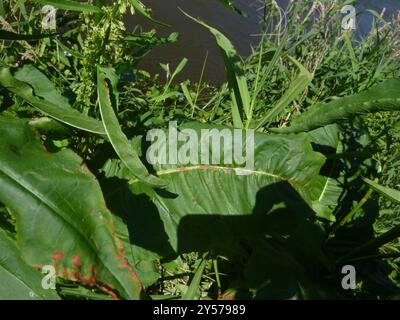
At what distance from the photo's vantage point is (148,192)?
1.51 meters

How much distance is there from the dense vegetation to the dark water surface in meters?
1.63

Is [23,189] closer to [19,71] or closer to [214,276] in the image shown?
[19,71]

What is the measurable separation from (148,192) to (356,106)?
0.72 m

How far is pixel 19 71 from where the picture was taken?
5.17ft

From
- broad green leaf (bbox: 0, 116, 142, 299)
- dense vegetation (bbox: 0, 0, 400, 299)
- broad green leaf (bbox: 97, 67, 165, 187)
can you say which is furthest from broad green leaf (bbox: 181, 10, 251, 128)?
broad green leaf (bbox: 0, 116, 142, 299)

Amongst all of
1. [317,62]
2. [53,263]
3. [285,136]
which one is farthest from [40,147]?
[317,62]

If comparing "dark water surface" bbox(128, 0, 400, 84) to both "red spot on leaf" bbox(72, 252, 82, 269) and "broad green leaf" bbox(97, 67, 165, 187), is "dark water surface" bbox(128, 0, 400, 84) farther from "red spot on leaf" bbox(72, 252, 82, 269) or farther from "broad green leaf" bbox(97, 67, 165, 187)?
"red spot on leaf" bbox(72, 252, 82, 269)

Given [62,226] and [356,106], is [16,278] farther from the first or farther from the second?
[356,106]

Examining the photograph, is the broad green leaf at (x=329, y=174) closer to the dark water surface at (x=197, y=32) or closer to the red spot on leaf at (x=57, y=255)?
the red spot on leaf at (x=57, y=255)

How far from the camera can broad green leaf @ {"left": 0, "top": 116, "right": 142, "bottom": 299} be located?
1.08 metres

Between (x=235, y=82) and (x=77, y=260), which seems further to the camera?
(x=235, y=82)

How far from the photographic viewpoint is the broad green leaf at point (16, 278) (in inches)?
45.2

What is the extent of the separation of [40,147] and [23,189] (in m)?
0.16

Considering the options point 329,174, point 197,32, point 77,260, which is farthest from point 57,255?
point 197,32
